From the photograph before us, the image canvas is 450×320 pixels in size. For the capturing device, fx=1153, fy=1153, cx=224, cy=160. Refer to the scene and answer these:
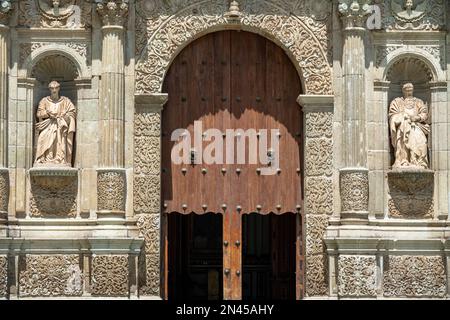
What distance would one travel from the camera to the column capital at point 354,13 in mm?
20641

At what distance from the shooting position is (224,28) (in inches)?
829

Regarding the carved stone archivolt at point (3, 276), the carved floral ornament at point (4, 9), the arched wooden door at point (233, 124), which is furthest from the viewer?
the arched wooden door at point (233, 124)

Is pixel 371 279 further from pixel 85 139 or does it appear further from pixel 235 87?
pixel 85 139

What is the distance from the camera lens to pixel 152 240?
2062cm

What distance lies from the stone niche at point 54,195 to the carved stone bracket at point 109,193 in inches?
21.4

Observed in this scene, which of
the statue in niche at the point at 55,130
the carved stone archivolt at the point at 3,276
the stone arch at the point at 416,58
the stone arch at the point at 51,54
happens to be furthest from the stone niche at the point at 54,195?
the stone arch at the point at 416,58

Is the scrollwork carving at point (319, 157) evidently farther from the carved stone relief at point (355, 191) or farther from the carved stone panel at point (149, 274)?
the carved stone panel at point (149, 274)

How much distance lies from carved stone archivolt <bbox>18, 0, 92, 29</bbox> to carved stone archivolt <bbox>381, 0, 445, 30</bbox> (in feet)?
17.8

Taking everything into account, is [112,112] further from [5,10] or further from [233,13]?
[233,13]

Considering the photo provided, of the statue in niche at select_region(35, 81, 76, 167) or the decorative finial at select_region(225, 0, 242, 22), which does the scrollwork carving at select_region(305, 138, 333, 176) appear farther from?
the statue in niche at select_region(35, 81, 76, 167)

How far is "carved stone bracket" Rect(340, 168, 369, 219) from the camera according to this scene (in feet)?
67.0

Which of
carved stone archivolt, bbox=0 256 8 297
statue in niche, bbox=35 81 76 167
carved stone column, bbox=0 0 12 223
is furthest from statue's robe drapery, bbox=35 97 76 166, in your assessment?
carved stone archivolt, bbox=0 256 8 297
